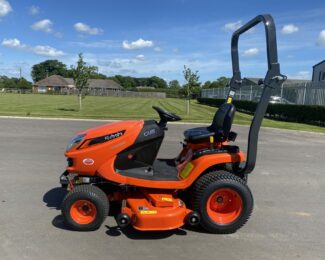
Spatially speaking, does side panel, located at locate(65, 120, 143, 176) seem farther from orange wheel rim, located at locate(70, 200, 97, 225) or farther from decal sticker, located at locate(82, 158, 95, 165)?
orange wheel rim, located at locate(70, 200, 97, 225)

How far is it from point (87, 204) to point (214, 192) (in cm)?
137

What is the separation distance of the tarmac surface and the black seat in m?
1.04

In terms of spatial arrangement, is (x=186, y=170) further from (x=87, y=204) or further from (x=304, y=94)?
(x=304, y=94)

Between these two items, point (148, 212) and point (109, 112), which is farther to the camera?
point (109, 112)

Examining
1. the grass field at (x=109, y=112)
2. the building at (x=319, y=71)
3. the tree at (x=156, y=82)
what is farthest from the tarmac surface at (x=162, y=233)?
the tree at (x=156, y=82)

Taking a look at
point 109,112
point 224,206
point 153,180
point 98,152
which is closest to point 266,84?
point 224,206

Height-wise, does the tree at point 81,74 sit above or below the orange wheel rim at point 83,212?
above

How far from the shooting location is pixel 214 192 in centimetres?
407

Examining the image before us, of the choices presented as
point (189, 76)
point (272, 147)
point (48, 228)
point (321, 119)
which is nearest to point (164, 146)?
point (272, 147)

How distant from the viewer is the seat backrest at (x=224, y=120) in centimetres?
443

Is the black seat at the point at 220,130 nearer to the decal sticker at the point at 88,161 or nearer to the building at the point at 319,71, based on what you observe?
the decal sticker at the point at 88,161

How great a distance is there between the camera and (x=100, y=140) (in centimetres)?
409

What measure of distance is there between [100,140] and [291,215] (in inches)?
102

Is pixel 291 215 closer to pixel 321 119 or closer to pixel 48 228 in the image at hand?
pixel 48 228
